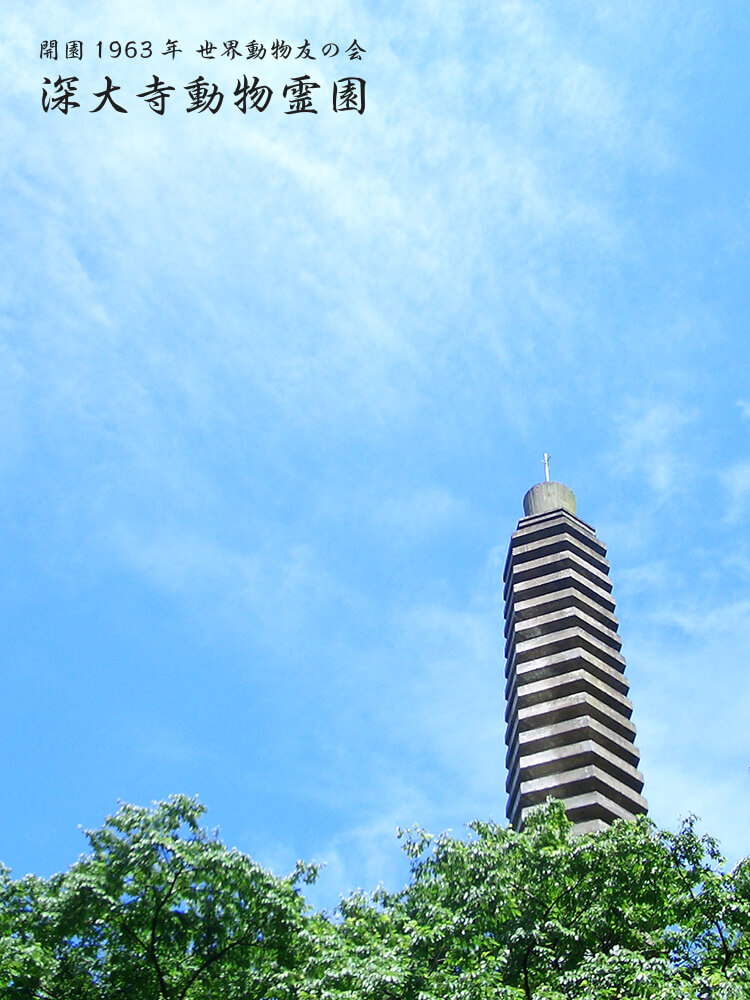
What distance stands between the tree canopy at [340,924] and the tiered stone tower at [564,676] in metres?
13.2

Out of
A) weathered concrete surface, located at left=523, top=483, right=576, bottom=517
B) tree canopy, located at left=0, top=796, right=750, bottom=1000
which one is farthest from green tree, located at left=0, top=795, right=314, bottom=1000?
weathered concrete surface, located at left=523, top=483, right=576, bottom=517

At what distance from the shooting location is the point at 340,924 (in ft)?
86.6

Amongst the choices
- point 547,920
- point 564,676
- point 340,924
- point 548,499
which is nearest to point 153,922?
point 340,924

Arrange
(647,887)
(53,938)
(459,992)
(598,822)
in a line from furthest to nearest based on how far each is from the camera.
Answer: (598,822) → (647,887) → (53,938) → (459,992)

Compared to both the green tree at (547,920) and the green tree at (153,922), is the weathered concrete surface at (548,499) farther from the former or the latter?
the green tree at (153,922)

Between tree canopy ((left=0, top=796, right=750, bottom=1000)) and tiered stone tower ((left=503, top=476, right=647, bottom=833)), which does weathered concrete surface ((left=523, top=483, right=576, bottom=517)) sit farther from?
tree canopy ((left=0, top=796, right=750, bottom=1000))

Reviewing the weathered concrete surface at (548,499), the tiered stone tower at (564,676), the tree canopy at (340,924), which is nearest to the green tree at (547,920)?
the tree canopy at (340,924)

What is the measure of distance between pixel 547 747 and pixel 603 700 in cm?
331

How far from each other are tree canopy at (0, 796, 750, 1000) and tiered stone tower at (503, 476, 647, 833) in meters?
13.2

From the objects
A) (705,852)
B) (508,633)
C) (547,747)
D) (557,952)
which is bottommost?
(557,952)

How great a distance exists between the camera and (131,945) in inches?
977

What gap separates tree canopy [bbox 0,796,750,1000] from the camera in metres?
23.8

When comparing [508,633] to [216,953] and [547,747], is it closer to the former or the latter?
[547,747]

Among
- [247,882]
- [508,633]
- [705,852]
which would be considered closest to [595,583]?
[508,633]
